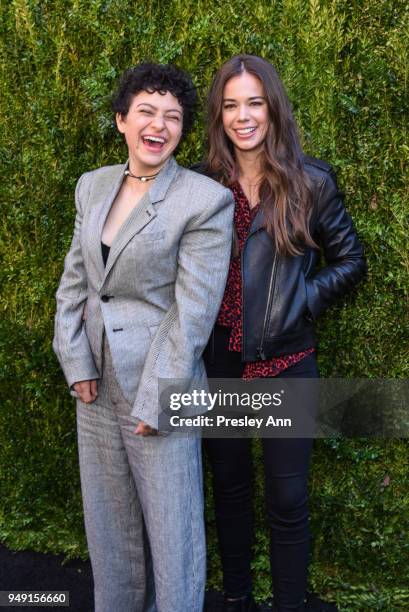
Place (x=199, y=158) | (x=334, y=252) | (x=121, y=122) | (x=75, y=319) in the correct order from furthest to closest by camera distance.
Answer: (x=199, y=158)
(x=334, y=252)
(x=75, y=319)
(x=121, y=122)

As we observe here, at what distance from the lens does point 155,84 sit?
2.51m

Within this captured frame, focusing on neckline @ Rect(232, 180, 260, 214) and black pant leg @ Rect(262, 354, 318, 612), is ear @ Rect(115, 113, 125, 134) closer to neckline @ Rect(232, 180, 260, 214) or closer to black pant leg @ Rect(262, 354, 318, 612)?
neckline @ Rect(232, 180, 260, 214)

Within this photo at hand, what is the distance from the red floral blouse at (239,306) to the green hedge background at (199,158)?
0.52m

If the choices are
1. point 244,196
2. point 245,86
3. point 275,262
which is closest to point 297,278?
point 275,262

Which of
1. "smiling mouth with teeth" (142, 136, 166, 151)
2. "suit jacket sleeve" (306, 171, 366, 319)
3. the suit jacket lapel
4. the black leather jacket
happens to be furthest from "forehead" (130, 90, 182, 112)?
"suit jacket sleeve" (306, 171, 366, 319)

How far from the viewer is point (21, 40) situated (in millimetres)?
3383

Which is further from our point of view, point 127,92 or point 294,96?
point 294,96

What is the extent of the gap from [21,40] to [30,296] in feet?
4.02

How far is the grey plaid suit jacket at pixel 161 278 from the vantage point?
2445 mm

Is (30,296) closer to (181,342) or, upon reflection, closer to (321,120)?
(181,342)

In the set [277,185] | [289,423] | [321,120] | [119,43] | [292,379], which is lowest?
[289,423]

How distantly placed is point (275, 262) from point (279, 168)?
349 mm

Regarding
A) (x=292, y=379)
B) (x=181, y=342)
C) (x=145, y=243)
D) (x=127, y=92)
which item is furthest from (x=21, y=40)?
(x=292, y=379)

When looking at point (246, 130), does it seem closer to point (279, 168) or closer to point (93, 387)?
point (279, 168)
